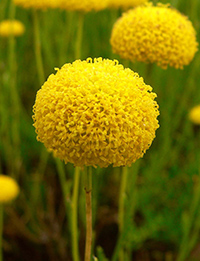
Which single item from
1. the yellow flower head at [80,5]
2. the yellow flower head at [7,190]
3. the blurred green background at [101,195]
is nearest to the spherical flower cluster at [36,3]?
the yellow flower head at [80,5]

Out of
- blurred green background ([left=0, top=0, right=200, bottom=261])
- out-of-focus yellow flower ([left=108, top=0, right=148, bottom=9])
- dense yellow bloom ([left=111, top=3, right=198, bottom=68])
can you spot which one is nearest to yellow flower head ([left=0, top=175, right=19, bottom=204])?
blurred green background ([left=0, top=0, right=200, bottom=261])

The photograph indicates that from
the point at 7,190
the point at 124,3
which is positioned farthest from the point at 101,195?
the point at 124,3

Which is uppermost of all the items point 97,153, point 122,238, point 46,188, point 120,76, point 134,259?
point 120,76

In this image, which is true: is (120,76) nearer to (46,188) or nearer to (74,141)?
(74,141)

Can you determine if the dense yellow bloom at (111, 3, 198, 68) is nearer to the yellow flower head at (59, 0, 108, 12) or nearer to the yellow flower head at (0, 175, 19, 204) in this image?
the yellow flower head at (59, 0, 108, 12)

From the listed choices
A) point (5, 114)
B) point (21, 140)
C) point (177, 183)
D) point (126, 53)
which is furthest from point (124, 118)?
point (21, 140)

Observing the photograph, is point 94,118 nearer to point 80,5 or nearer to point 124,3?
point 80,5
